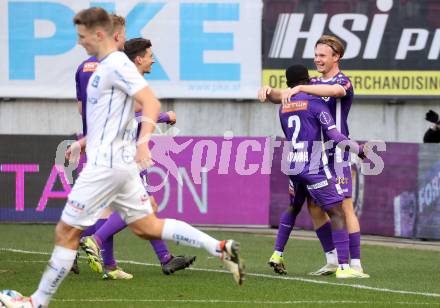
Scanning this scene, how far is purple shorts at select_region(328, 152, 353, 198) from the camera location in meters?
11.2

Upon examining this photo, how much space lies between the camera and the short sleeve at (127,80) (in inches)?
309

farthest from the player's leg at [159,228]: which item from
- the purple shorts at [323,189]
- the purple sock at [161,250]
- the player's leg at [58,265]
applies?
the purple shorts at [323,189]

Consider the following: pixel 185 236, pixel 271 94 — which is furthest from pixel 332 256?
pixel 185 236

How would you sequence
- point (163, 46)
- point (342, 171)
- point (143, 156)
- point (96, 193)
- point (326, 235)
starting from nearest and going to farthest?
point (143, 156), point (96, 193), point (342, 171), point (326, 235), point (163, 46)

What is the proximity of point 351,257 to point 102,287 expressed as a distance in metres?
2.56

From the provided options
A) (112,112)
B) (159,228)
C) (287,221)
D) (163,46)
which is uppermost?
(163,46)

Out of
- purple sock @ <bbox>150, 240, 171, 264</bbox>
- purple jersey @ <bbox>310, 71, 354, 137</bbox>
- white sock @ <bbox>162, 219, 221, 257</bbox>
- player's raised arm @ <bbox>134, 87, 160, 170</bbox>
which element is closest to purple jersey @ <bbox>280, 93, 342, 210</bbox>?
purple jersey @ <bbox>310, 71, 354, 137</bbox>

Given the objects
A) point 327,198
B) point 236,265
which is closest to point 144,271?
point 327,198

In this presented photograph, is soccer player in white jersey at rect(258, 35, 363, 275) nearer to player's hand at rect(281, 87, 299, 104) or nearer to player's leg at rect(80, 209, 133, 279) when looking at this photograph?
player's hand at rect(281, 87, 299, 104)

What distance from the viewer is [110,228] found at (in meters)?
10.8

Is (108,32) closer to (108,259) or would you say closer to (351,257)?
(108,259)

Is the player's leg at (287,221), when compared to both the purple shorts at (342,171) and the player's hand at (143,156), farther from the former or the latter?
the player's hand at (143,156)

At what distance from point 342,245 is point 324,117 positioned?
118cm

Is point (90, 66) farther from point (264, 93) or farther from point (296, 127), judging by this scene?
point (296, 127)
